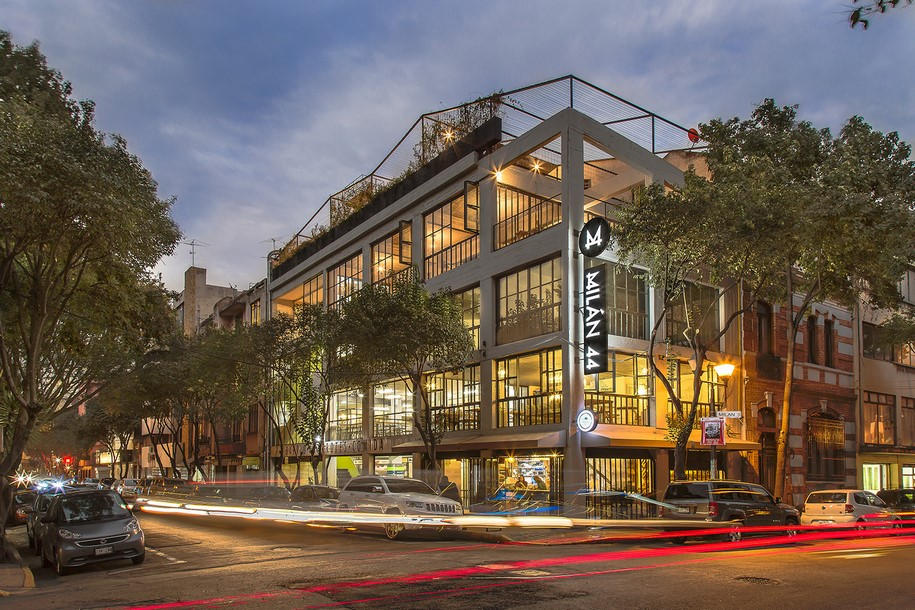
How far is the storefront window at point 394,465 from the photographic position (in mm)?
36344

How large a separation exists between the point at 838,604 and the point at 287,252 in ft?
147

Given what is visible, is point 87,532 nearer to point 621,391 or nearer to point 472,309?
point 621,391

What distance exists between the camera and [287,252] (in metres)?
51.5

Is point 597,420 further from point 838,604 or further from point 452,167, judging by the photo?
point 838,604

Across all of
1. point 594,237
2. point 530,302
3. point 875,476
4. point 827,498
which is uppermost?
point 594,237

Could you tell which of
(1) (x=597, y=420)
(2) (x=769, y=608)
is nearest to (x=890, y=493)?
(1) (x=597, y=420)

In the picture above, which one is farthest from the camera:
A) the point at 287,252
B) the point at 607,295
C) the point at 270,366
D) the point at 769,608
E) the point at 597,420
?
the point at 287,252

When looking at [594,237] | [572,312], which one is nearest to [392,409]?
[572,312]

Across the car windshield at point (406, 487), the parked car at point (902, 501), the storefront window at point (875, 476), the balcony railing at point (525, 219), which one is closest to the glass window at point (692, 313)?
the balcony railing at point (525, 219)

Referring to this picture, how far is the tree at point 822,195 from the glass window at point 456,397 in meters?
11.2

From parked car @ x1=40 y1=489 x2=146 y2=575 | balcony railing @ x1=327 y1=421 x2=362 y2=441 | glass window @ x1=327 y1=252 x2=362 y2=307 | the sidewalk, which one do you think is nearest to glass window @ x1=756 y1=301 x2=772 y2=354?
glass window @ x1=327 y1=252 x2=362 y2=307

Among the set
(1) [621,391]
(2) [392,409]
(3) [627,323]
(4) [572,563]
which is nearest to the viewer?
(4) [572,563]

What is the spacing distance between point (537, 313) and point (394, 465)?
1297 cm

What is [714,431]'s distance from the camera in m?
21.1
